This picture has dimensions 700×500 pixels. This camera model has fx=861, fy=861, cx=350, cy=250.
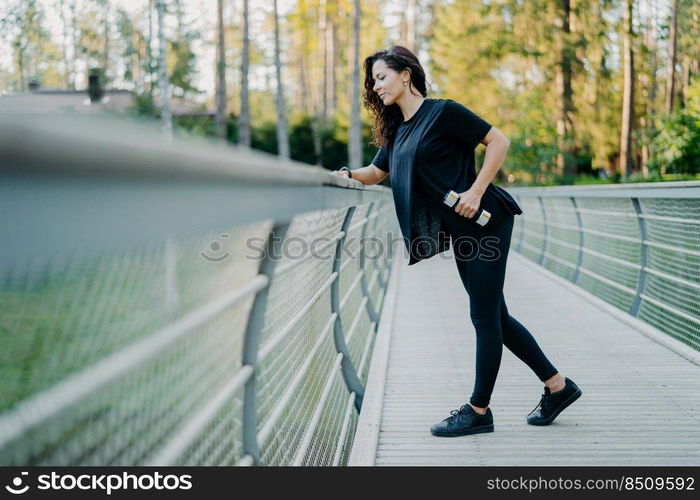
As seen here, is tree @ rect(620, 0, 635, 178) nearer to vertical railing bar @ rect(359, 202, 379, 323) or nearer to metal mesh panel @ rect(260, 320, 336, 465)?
vertical railing bar @ rect(359, 202, 379, 323)

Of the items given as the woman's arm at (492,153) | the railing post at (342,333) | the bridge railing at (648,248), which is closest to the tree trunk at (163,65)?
the bridge railing at (648,248)

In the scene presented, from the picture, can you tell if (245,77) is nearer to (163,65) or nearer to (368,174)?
(163,65)

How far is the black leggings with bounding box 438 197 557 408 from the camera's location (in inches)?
141

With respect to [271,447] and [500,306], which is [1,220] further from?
[500,306]

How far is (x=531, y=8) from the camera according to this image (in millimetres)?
31453

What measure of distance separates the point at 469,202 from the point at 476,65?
36420 millimetres

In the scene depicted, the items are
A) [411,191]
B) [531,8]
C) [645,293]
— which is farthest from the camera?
[531,8]

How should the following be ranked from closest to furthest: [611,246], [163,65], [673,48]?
[611,246], [163,65], [673,48]

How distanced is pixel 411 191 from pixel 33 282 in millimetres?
2677

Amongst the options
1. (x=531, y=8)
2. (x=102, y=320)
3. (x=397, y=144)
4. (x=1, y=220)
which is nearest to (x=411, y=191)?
(x=397, y=144)

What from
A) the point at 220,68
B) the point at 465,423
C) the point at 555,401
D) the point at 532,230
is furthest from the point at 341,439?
the point at 220,68

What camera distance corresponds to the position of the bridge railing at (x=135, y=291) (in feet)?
3.11

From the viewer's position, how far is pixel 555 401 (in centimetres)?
399

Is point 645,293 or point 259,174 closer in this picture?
point 259,174
